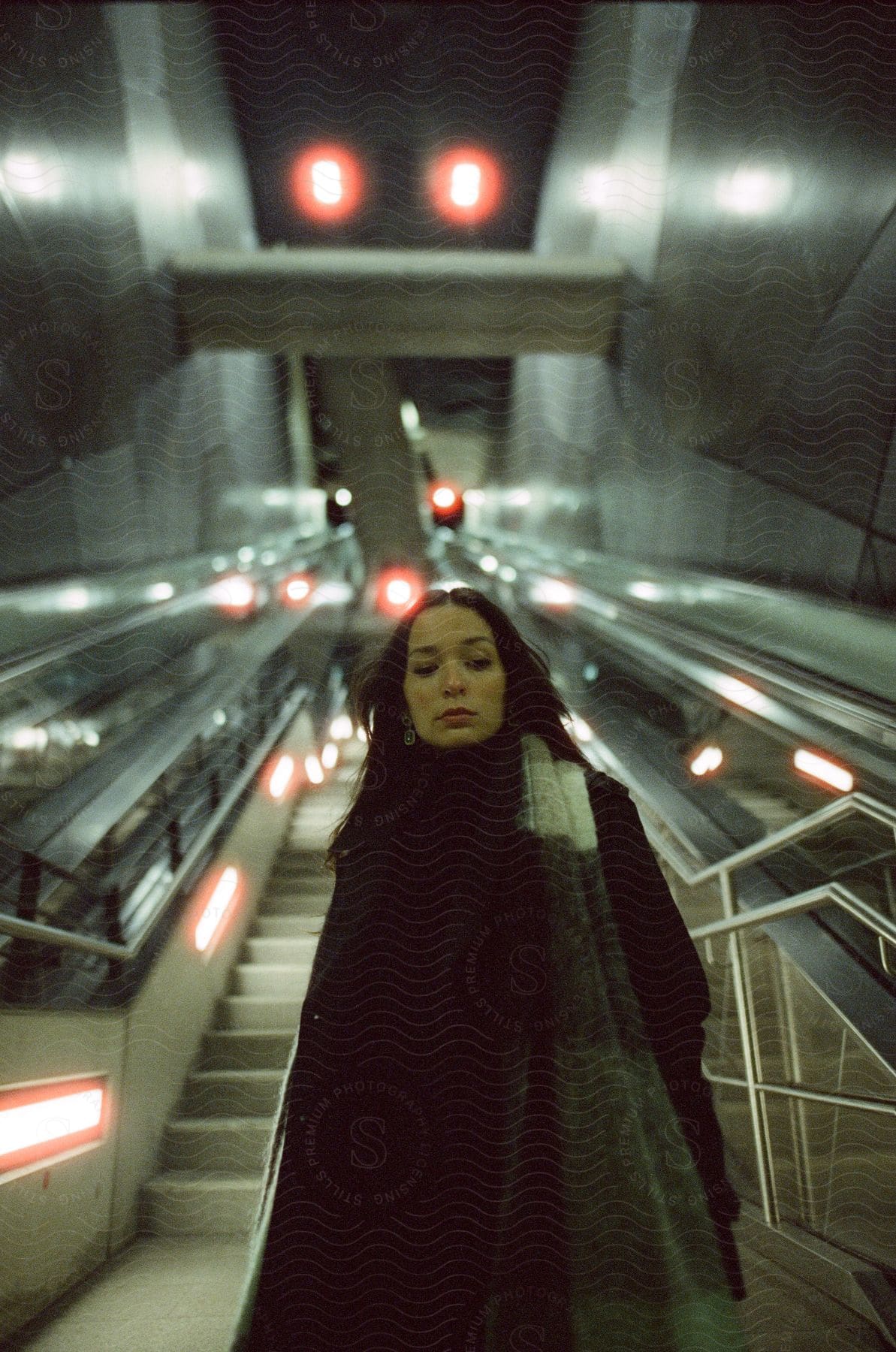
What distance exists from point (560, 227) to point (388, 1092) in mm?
7358

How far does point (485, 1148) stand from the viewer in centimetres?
100

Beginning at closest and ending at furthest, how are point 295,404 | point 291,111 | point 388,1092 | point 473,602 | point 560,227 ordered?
point 388,1092 → point 473,602 → point 291,111 → point 560,227 → point 295,404

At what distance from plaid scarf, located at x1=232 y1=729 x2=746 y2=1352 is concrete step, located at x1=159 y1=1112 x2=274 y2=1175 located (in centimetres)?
107

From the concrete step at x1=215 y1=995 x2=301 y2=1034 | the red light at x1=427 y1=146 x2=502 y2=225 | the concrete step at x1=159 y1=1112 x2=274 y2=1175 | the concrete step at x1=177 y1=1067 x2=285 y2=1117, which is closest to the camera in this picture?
the concrete step at x1=159 y1=1112 x2=274 y2=1175

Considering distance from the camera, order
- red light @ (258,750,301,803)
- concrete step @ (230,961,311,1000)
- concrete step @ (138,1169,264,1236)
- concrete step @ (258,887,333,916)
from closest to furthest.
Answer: concrete step @ (138,1169,264,1236) → concrete step @ (230,961,311,1000) → concrete step @ (258,887,333,916) → red light @ (258,750,301,803)

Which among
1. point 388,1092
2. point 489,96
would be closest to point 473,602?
point 388,1092

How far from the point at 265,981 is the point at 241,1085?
0.50 m

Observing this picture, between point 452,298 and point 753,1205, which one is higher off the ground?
point 452,298

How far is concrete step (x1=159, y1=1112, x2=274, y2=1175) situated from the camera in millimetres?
1895

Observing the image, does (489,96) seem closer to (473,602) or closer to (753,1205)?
(473,602)

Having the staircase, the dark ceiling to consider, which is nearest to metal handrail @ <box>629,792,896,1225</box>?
the staircase

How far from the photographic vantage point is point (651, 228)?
455cm

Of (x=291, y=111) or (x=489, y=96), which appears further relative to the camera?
(x=291, y=111)

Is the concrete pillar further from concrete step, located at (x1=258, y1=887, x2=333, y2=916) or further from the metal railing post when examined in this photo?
the metal railing post
